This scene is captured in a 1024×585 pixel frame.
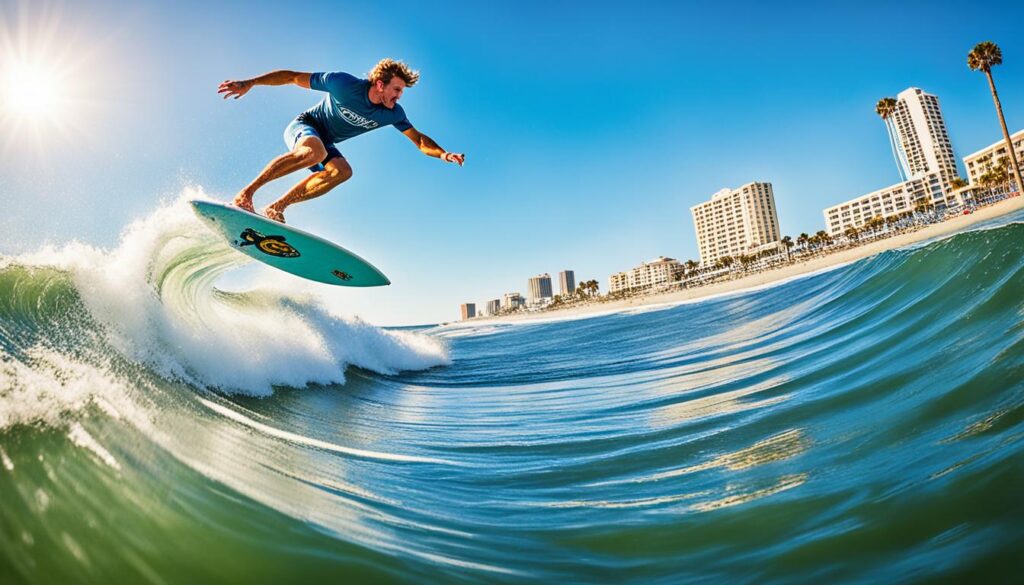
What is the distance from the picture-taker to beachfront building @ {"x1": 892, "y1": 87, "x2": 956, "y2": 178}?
161 meters

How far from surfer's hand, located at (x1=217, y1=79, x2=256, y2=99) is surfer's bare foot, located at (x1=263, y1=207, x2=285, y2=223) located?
123 centimetres

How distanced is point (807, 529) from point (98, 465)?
2.88 meters

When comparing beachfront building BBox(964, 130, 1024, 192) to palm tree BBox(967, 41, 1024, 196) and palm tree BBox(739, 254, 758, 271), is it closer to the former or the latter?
palm tree BBox(739, 254, 758, 271)

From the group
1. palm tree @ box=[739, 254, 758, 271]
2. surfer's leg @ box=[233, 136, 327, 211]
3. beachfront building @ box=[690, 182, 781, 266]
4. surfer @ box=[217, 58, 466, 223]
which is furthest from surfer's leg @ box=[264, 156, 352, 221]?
beachfront building @ box=[690, 182, 781, 266]

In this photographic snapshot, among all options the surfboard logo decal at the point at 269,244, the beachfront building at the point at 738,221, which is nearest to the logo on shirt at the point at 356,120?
the surfboard logo decal at the point at 269,244

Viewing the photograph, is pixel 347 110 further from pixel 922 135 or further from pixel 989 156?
pixel 922 135

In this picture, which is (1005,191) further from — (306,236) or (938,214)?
(306,236)

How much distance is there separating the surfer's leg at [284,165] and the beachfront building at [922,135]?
205086 mm

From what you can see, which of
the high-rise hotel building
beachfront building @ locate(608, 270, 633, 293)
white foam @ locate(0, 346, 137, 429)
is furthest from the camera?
beachfront building @ locate(608, 270, 633, 293)

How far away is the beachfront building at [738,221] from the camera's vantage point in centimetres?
15088

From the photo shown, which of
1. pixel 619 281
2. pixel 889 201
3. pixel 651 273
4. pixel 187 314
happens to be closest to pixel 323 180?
pixel 187 314

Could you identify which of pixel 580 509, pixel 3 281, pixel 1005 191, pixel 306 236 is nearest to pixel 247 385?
pixel 306 236

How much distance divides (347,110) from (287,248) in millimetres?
1808

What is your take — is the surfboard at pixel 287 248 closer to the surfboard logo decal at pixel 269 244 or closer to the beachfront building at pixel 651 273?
the surfboard logo decal at pixel 269 244
